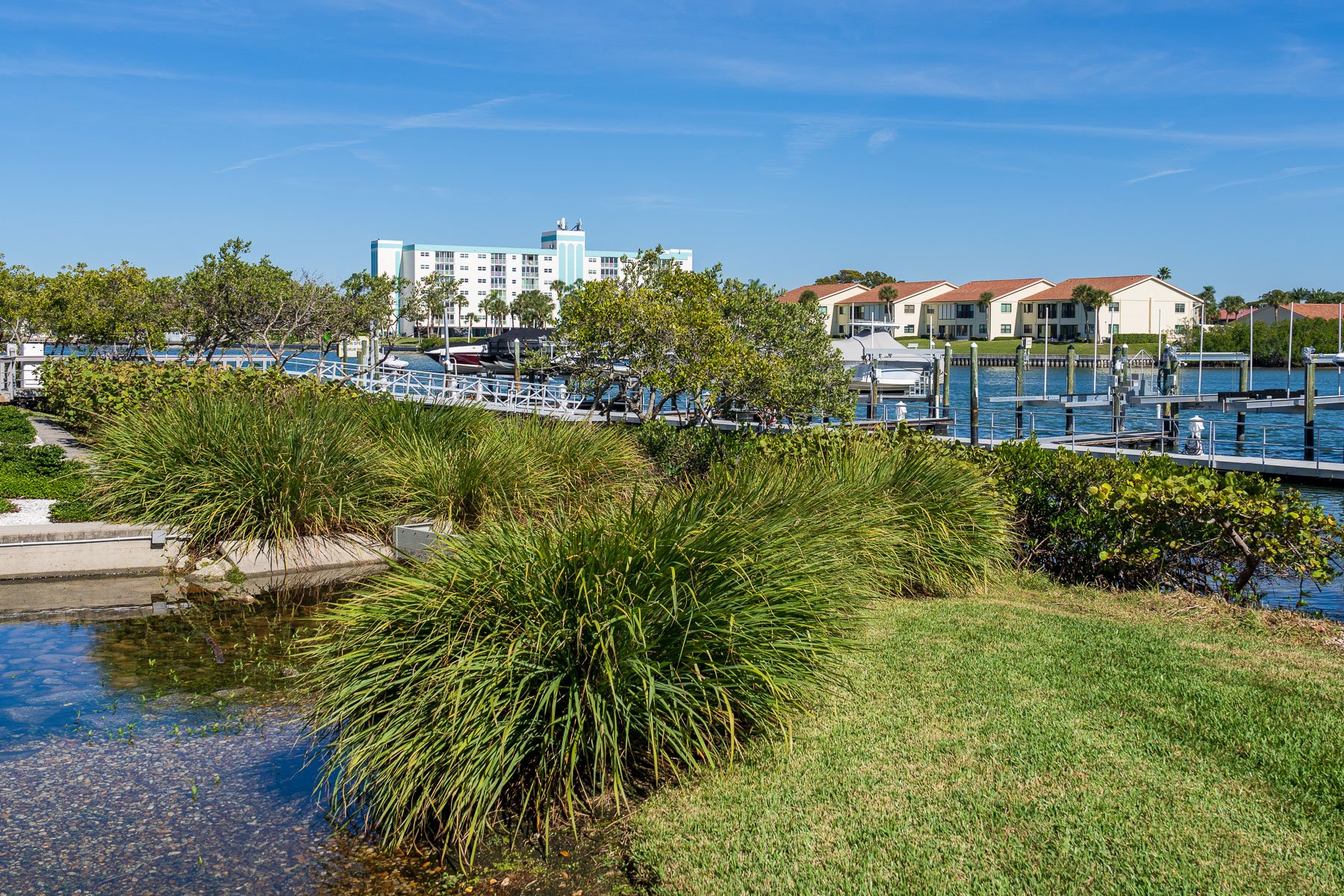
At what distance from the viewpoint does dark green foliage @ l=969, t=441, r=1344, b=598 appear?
9.45 metres

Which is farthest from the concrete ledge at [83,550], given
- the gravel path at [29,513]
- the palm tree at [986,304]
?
the palm tree at [986,304]

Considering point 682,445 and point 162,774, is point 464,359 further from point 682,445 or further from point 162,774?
point 162,774

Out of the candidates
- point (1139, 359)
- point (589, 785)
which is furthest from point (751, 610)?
point (1139, 359)

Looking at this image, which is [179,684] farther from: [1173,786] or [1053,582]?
[1053,582]

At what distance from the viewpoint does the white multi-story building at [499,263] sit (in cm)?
18138

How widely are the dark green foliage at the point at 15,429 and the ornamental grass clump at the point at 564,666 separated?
13529mm

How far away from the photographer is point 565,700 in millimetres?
5695

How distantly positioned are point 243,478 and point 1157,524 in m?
9.29

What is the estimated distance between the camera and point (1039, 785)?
538cm

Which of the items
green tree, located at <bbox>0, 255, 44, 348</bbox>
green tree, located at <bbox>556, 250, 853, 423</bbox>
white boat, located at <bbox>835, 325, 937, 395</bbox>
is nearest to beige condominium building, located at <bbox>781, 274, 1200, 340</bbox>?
white boat, located at <bbox>835, 325, 937, 395</bbox>

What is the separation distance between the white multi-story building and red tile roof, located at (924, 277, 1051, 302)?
6256 centimetres

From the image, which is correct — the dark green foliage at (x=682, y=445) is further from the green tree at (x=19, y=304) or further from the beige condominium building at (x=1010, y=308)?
the beige condominium building at (x=1010, y=308)

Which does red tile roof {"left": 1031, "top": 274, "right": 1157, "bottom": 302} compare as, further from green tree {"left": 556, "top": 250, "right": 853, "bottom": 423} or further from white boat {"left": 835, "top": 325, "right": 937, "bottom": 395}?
green tree {"left": 556, "top": 250, "right": 853, "bottom": 423}

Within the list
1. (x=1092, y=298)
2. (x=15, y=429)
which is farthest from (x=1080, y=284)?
(x=15, y=429)
